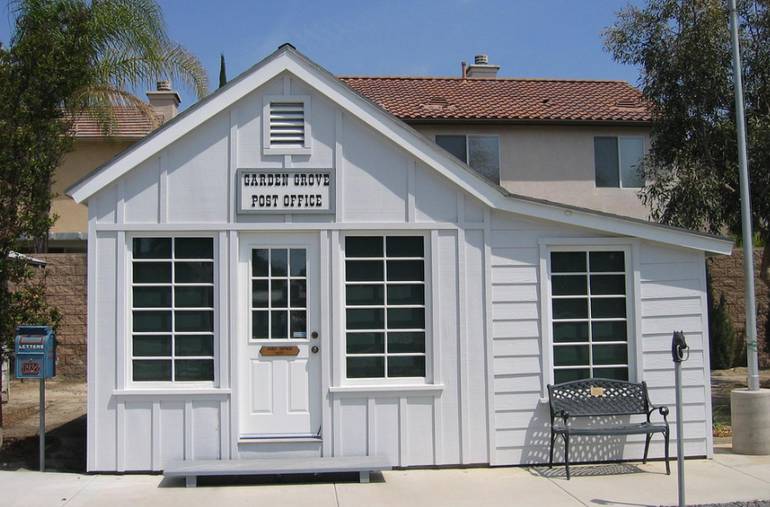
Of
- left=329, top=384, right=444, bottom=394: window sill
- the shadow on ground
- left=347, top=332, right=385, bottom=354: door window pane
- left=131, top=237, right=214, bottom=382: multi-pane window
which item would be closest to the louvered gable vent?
left=131, top=237, right=214, bottom=382: multi-pane window

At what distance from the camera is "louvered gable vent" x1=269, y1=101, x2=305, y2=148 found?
26.3 ft

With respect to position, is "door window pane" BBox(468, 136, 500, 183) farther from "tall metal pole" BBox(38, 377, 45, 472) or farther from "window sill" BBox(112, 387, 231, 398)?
"tall metal pole" BBox(38, 377, 45, 472)

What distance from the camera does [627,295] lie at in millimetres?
8320

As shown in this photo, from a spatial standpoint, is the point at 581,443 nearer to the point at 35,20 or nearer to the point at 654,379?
the point at 654,379

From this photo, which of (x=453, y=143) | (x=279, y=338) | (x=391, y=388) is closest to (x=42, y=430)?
(x=279, y=338)

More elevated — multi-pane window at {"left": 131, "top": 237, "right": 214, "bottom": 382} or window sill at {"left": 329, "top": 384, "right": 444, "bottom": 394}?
multi-pane window at {"left": 131, "top": 237, "right": 214, "bottom": 382}

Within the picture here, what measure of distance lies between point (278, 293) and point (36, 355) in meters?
2.47

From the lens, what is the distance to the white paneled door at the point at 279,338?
25.9 feet

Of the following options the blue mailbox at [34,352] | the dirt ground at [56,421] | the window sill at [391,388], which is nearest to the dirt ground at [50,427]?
the dirt ground at [56,421]

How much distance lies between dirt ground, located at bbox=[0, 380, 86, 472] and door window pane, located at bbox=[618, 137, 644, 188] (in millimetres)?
13381

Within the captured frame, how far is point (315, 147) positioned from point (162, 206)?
1654mm

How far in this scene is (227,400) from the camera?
777 cm

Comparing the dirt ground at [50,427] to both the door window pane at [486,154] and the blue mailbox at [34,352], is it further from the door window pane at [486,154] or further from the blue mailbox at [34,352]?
the door window pane at [486,154]

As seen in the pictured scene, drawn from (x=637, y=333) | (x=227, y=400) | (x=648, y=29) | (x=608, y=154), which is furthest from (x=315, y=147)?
(x=608, y=154)
